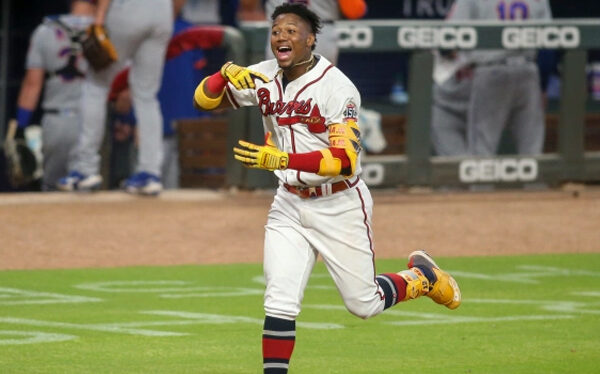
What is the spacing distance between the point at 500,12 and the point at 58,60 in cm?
411

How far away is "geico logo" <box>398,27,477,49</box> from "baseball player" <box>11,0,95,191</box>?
2.88 metres

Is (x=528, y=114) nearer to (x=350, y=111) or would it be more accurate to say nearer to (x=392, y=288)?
(x=392, y=288)

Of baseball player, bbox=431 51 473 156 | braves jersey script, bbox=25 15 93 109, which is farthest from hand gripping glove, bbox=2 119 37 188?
baseball player, bbox=431 51 473 156

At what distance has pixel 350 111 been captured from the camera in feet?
19.8

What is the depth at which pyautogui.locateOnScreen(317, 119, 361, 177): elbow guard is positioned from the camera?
5.84 metres

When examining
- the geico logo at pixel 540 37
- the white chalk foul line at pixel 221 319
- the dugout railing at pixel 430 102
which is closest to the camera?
the white chalk foul line at pixel 221 319

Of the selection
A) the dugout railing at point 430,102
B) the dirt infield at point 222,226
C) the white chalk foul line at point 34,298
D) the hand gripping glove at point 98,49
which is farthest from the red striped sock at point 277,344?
the dugout railing at point 430,102

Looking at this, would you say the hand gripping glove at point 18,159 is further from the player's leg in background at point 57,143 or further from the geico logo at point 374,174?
the geico logo at point 374,174

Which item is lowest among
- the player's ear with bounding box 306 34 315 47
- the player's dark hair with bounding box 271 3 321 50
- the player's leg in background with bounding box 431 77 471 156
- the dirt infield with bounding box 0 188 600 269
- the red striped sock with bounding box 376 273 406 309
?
the dirt infield with bounding box 0 188 600 269

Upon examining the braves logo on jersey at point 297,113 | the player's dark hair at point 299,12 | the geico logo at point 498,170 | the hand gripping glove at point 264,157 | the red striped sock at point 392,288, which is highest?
Result: the player's dark hair at point 299,12

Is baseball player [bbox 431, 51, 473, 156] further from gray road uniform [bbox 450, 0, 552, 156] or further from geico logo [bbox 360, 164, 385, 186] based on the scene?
geico logo [bbox 360, 164, 385, 186]

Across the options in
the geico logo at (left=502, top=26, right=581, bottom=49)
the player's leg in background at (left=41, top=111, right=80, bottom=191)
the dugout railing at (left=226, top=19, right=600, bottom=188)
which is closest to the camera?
the dugout railing at (left=226, top=19, right=600, bottom=188)

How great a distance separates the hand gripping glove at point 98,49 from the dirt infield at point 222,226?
1.21 meters

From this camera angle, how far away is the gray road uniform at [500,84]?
538 inches
